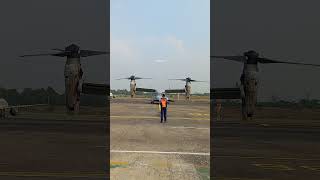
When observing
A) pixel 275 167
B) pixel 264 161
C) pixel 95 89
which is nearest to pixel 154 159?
pixel 95 89

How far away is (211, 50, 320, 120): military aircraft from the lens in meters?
9.19

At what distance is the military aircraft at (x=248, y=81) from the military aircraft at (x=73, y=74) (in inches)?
144

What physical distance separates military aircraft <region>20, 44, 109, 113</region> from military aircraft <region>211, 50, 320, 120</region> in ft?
12.0

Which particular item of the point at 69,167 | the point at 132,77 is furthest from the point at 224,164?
the point at 132,77

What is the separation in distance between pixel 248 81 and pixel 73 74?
4811mm

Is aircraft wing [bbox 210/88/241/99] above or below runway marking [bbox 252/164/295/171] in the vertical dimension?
above

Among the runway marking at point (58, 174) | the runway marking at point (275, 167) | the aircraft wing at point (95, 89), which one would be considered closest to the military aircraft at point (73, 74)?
the aircraft wing at point (95, 89)

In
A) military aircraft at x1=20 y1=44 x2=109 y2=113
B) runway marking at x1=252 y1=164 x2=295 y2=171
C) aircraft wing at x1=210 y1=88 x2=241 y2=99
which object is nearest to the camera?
military aircraft at x1=20 y1=44 x2=109 y2=113

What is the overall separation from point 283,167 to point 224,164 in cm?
176

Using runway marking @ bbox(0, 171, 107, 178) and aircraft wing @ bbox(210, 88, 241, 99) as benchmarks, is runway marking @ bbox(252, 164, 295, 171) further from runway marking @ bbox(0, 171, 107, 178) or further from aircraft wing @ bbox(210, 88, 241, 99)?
runway marking @ bbox(0, 171, 107, 178)

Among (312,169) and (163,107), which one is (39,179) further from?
(163,107)

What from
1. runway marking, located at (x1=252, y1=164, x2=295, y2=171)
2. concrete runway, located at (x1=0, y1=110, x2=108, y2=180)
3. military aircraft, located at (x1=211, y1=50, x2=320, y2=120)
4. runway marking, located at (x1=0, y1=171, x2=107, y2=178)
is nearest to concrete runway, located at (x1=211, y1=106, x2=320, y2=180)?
runway marking, located at (x1=252, y1=164, x2=295, y2=171)

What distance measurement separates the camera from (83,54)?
11.3m

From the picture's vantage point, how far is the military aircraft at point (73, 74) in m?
9.11
